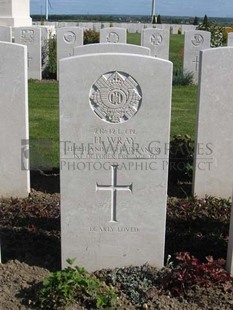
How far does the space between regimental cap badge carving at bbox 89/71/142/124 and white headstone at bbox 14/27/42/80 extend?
1089 centimetres

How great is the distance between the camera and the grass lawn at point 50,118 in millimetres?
7285

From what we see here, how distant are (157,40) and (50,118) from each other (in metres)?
5.86

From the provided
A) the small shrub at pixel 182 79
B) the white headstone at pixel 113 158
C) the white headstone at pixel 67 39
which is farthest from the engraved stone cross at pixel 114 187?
the white headstone at pixel 67 39

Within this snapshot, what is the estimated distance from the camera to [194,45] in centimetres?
1456

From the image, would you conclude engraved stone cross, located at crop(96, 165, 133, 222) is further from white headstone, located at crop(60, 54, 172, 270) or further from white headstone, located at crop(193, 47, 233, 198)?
white headstone, located at crop(193, 47, 233, 198)

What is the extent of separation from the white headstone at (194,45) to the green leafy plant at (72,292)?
446 inches

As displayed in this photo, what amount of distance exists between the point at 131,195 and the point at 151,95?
81cm

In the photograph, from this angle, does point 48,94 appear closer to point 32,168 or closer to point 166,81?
point 32,168

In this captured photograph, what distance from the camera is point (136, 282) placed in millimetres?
3957

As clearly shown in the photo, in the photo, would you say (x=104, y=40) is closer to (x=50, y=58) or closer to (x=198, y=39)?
(x=50, y=58)

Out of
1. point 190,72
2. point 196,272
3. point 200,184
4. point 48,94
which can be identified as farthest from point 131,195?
point 190,72

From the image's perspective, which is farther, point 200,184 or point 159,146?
point 200,184

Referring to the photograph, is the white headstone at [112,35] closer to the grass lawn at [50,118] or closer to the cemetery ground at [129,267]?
the grass lawn at [50,118]

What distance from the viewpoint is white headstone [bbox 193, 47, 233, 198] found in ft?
18.2
